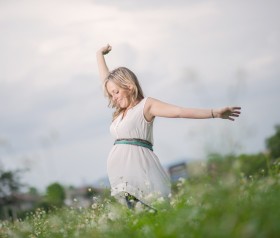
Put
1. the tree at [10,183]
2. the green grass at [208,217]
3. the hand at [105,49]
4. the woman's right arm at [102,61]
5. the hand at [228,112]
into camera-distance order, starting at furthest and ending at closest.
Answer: the tree at [10,183], the hand at [105,49], the woman's right arm at [102,61], the hand at [228,112], the green grass at [208,217]

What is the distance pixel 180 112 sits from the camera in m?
6.82

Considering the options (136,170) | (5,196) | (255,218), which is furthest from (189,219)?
(5,196)

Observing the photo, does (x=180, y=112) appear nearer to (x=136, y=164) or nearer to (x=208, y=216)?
(x=136, y=164)

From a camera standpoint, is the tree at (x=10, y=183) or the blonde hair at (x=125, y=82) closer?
the blonde hair at (x=125, y=82)

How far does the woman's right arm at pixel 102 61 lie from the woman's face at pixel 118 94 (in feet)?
3.32

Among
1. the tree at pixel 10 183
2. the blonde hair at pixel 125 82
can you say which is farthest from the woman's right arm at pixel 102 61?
the tree at pixel 10 183

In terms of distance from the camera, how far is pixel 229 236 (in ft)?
10.9

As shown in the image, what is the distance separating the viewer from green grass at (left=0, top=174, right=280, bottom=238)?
3.46 m

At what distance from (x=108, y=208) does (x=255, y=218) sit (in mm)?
3162

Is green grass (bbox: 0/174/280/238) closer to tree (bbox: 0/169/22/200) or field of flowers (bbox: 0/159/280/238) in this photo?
field of flowers (bbox: 0/159/280/238)

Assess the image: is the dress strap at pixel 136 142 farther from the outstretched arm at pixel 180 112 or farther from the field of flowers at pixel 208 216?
the field of flowers at pixel 208 216

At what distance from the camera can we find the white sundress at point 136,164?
23.5 ft

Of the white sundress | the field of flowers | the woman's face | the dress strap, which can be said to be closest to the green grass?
the field of flowers

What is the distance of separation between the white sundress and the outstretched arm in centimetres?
8
